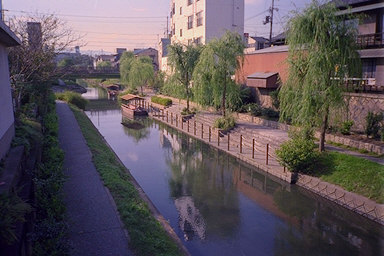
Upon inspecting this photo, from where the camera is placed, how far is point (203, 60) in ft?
74.2

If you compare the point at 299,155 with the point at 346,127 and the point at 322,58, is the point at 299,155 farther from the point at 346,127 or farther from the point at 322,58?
the point at 346,127

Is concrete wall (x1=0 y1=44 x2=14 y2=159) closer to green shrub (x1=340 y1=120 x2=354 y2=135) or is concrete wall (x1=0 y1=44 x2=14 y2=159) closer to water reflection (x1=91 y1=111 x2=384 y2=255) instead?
water reflection (x1=91 y1=111 x2=384 y2=255)

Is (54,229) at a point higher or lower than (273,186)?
higher

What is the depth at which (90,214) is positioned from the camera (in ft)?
27.4

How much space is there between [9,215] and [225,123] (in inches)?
671

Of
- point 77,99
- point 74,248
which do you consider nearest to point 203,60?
point 74,248

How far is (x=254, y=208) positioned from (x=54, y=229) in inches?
283

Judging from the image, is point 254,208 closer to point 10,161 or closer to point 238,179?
point 238,179

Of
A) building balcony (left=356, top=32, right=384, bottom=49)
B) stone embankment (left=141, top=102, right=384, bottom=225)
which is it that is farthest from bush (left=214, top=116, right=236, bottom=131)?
building balcony (left=356, top=32, right=384, bottom=49)

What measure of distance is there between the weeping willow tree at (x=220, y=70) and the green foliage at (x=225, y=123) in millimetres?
1466

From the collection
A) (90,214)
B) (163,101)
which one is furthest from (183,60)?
(90,214)

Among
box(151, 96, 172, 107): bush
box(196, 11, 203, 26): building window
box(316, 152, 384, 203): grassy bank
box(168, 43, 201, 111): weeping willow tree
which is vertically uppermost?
box(196, 11, 203, 26): building window

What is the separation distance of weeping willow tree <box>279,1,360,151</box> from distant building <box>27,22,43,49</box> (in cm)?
1442

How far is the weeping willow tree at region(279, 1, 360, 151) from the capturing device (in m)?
12.6
